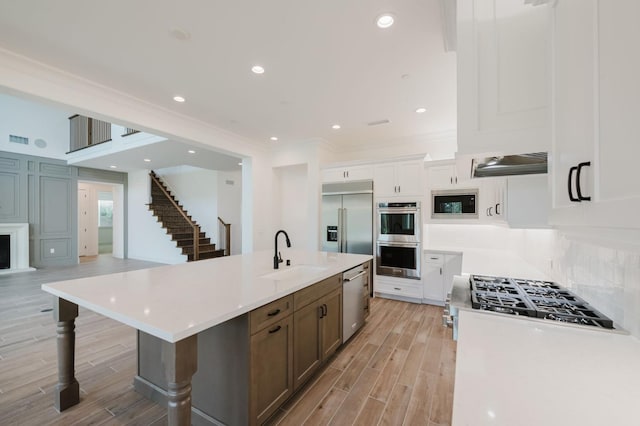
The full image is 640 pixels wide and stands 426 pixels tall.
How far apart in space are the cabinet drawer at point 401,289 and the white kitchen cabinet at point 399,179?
1439 mm

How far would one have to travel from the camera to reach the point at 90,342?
2.79 m

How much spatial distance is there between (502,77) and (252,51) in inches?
81.2

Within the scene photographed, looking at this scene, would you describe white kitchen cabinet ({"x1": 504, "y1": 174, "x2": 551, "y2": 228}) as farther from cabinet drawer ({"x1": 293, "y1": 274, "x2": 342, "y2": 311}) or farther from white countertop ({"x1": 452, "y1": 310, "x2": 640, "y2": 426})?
cabinet drawer ({"x1": 293, "y1": 274, "x2": 342, "y2": 311})

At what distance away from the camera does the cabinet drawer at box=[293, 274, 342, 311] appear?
73.9 inches

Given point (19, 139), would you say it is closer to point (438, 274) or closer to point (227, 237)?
point (227, 237)

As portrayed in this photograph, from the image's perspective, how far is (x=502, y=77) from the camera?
1.08 meters

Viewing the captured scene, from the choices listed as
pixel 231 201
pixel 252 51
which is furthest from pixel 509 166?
pixel 231 201

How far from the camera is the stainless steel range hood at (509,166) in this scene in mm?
1387

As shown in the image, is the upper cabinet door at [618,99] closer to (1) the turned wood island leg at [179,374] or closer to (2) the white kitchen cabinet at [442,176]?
(1) the turned wood island leg at [179,374]

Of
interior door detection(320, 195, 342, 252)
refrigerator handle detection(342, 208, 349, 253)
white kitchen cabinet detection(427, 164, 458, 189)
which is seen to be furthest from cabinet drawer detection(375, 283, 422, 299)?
white kitchen cabinet detection(427, 164, 458, 189)

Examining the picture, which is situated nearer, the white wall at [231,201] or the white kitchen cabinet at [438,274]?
the white kitchen cabinet at [438,274]

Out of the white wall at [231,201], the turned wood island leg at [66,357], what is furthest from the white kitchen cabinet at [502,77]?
the white wall at [231,201]

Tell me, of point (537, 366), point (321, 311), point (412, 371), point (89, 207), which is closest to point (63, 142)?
point (89, 207)

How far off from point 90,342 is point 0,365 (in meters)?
0.61
